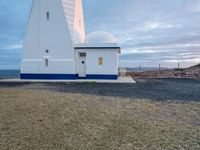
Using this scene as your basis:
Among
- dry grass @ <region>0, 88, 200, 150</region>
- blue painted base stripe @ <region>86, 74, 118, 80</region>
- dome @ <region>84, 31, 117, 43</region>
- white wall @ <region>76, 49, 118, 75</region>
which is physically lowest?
dry grass @ <region>0, 88, 200, 150</region>

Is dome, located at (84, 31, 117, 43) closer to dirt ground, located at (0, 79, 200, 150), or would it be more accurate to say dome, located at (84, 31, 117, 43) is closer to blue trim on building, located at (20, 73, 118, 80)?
blue trim on building, located at (20, 73, 118, 80)

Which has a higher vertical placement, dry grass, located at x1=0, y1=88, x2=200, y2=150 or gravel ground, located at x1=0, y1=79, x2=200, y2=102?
gravel ground, located at x1=0, y1=79, x2=200, y2=102

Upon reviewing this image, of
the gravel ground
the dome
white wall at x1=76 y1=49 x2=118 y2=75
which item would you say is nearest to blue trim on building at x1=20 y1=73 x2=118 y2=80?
white wall at x1=76 y1=49 x2=118 y2=75

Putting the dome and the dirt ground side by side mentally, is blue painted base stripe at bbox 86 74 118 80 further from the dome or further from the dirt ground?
the dirt ground

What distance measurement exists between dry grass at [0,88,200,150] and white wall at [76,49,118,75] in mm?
12875

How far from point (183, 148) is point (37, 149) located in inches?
100

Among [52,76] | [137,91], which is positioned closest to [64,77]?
[52,76]

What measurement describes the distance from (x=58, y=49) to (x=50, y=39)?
3.60 feet

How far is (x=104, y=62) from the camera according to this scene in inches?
839

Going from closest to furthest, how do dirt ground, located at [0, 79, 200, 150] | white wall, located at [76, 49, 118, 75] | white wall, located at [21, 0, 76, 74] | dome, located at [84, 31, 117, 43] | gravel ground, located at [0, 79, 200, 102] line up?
dirt ground, located at [0, 79, 200, 150] < gravel ground, located at [0, 79, 200, 102] < white wall, located at [21, 0, 76, 74] < white wall, located at [76, 49, 118, 75] < dome, located at [84, 31, 117, 43]

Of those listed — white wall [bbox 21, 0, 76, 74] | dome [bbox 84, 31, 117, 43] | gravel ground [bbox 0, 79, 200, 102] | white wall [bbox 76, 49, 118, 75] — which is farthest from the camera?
dome [bbox 84, 31, 117, 43]

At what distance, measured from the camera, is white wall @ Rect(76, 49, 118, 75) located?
69.6 feet

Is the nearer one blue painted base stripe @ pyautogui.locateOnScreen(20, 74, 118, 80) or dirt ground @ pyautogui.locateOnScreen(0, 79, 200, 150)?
dirt ground @ pyautogui.locateOnScreen(0, 79, 200, 150)

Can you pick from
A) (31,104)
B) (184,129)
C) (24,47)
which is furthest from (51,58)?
(184,129)
